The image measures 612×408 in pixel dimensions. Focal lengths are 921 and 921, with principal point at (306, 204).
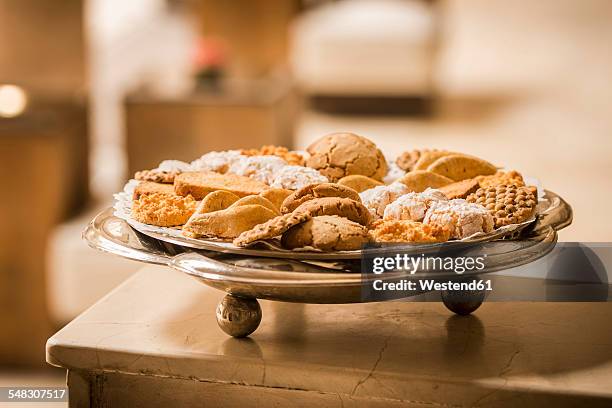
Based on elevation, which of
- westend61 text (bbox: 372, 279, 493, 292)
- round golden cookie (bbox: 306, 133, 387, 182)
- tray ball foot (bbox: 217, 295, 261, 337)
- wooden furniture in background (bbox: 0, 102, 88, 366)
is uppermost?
round golden cookie (bbox: 306, 133, 387, 182)

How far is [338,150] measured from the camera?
1.12 m

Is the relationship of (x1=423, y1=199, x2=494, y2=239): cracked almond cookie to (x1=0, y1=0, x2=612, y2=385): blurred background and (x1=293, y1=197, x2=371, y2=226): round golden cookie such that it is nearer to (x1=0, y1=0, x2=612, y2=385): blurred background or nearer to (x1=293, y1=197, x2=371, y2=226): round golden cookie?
(x1=293, y1=197, x2=371, y2=226): round golden cookie

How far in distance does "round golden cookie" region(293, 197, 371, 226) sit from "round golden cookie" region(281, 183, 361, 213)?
0.02 metres

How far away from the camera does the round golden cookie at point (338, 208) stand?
940 millimetres

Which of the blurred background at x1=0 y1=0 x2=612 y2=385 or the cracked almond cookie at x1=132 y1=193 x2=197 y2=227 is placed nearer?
the cracked almond cookie at x1=132 y1=193 x2=197 y2=227

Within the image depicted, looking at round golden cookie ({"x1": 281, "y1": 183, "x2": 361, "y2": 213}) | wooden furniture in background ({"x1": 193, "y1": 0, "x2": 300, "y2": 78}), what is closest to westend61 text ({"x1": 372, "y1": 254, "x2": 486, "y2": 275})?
round golden cookie ({"x1": 281, "y1": 183, "x2": 361, "y2": 213})

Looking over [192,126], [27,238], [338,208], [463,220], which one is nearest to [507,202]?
[463,220]

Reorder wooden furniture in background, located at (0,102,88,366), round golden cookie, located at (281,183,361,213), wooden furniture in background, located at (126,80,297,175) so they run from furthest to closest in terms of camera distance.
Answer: wooden furniture in background, located at (126,80,297,175), wooden furniture in background, located at (0,102,88,366), round golden cookie, located at (281,183,361,213)

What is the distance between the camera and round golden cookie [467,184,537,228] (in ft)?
3.16

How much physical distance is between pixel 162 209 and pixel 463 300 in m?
0.36

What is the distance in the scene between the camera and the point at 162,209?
0.96 metres

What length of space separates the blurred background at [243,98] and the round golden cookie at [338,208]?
0.70 meters

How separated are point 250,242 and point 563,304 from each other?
44 cm

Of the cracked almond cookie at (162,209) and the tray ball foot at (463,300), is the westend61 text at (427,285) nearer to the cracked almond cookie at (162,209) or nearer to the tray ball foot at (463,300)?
the tray ball foot at (463,300)
